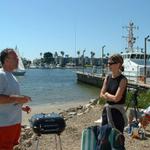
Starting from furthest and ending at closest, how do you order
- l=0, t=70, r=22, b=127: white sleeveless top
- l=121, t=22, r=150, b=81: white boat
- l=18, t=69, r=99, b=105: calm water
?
l=121, t=22, r=150, b=81: white boat, l=18, t=69, r=99, b=105: calm water, l=0, t=70, r=22, b=127: white sleeveless top

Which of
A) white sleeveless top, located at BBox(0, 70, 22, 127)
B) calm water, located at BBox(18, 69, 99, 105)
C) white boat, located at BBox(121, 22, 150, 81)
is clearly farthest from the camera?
white boat, located at BBox(121, 22, 150, 81)

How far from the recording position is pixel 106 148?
5.82 meters

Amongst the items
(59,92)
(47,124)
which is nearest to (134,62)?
(59,92)

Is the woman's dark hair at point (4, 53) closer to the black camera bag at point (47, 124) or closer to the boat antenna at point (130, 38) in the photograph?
the black camera bag at point (47, 124)

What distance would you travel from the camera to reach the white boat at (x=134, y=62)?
4034 cm

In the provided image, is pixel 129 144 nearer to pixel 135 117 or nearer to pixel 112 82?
pixel 135 117

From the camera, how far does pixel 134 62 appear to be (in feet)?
144

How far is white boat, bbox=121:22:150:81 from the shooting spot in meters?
40.3

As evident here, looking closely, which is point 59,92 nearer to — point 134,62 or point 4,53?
point 134,62

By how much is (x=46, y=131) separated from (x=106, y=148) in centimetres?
83

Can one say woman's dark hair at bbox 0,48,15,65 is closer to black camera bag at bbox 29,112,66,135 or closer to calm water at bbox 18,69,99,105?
black camera bag at bbox 29,112,66,135

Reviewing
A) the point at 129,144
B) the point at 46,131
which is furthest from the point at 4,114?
the point at 129,144

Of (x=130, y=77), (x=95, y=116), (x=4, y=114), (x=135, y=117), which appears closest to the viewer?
(x=4, y=114)

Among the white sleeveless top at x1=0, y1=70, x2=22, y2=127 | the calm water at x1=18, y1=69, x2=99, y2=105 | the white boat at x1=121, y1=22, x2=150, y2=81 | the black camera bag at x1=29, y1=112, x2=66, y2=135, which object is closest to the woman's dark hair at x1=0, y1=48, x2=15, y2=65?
the white sleeveless top at x1=0, y1=70, x2=22, y2=127
